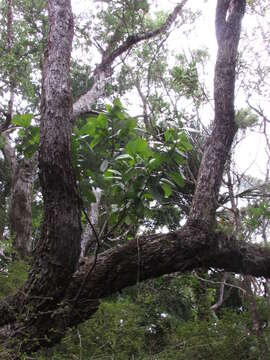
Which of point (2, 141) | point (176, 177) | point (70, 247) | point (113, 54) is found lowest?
point (70, 247)

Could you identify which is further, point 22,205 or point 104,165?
point 22,205

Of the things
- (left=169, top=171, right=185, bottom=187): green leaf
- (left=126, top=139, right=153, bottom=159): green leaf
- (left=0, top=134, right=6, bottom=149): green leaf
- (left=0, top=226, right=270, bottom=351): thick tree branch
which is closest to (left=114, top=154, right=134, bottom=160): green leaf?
(left=126, top=139, right=153, bottom=159): green leaf

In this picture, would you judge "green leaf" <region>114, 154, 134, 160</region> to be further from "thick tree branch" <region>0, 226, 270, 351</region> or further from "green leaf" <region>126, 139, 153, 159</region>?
"thick tree branch" <region>0, 226, 270, 351</region>

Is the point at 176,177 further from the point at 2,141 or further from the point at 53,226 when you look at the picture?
the point at 2,141

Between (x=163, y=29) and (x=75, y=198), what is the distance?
466 cm

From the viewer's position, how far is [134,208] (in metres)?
2.40

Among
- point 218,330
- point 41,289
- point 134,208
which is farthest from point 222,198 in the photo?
point 41,289

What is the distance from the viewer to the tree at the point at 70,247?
7.42 ft

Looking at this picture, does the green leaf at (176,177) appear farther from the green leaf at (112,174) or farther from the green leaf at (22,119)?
the green leaf at (22,119)

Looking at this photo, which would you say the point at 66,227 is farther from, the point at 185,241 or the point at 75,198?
the point at 185,241

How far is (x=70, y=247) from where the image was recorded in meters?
2.32

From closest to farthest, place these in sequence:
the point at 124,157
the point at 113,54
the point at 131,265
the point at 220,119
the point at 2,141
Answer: the point at 124,157 → the point at 131,265 → the point at 220,119 → the point at 2,141 → the point at 113,54

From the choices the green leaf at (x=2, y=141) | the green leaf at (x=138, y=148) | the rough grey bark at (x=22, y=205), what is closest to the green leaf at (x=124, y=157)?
the green leaf at (x=138, y=148)

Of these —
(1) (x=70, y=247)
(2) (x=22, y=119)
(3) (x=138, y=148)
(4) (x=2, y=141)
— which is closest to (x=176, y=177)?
(3) (x=138, y=148)
